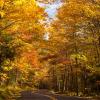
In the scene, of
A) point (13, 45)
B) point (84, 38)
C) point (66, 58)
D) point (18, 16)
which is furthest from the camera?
point (66, 58)

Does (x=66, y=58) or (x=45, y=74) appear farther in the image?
(x=45, y=74)

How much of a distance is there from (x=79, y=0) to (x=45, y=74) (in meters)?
70.9

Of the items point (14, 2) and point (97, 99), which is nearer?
point (14, 2)

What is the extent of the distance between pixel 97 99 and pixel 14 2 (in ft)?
55.6

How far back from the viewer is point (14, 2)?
2184 cm

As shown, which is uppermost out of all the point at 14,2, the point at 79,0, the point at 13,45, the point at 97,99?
the point at 79,0

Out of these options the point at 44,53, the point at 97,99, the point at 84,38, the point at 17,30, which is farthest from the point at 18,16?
the point at 44,53

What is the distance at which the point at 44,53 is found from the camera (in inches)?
2438

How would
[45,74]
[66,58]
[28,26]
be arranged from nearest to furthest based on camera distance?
[28,26], [66,58], [45,74]

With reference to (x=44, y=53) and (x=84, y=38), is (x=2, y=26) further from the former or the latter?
(x=44, y=53)

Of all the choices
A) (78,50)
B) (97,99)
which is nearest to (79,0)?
(97,99)

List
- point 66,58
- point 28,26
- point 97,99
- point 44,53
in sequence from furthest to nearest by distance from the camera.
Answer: point 44,53, point 66,58, point 97,99, point 28,26

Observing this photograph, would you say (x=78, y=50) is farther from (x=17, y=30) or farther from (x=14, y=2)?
(x=14, y=2)

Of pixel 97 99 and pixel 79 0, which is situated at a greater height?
pixel 79 0
